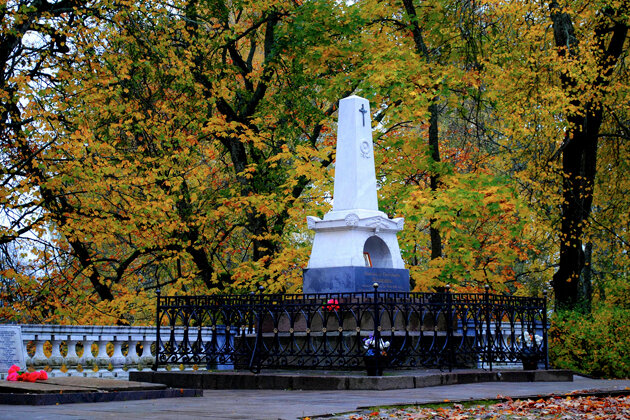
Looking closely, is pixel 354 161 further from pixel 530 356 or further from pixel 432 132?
pixel 432 132

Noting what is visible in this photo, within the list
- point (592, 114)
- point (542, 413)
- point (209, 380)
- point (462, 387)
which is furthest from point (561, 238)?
point (542, 413)

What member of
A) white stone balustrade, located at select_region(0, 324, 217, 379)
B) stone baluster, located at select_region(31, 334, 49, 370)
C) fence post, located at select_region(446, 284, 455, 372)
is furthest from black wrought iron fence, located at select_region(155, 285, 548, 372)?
stone baluster, located at select_region(31, 334, 49, 370)

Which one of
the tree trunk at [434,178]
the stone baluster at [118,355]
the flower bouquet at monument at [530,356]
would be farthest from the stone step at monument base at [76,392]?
the tree trunk at [434,178]

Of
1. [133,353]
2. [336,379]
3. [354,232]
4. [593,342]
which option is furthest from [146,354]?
[593,342]

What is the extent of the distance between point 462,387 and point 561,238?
11.0m

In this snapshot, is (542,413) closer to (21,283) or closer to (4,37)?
(21,283)

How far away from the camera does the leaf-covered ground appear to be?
323 inches

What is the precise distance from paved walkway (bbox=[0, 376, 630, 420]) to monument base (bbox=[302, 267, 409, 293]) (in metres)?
→ 3.46

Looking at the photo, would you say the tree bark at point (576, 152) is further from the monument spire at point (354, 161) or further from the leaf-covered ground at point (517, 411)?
the leaf-covered ground at point (517, 411)

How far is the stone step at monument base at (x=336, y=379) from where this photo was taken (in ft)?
39.1

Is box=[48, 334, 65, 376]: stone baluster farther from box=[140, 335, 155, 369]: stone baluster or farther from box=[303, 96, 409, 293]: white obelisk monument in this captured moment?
box=[303, 96, 409, 293]: white obelisk monument

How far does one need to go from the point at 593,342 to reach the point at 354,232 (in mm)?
7199

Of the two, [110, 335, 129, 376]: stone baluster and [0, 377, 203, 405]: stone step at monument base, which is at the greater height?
[110, 335, 129, 376]: stone baluster

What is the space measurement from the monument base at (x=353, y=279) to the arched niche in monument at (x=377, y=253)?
0.42 meters
